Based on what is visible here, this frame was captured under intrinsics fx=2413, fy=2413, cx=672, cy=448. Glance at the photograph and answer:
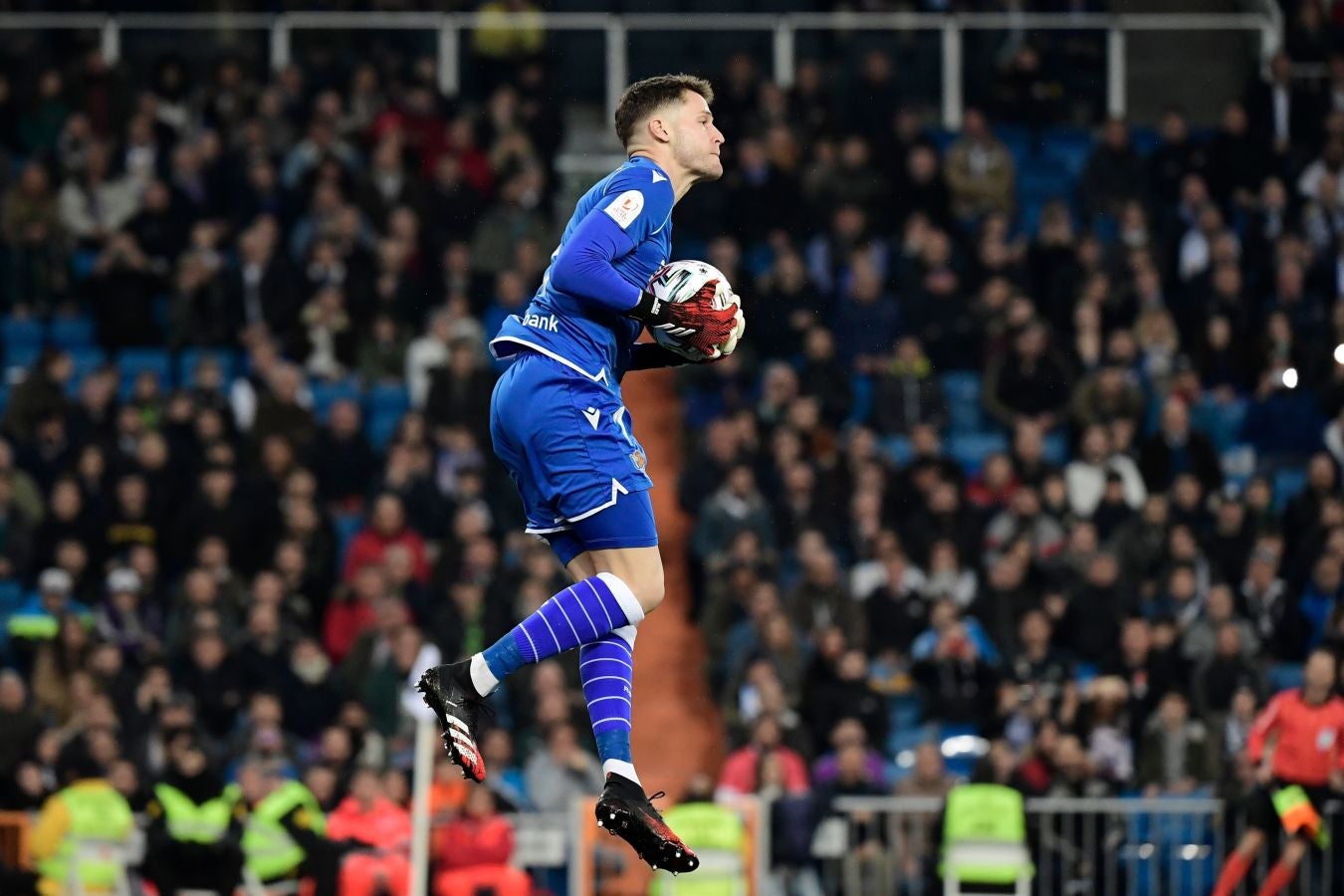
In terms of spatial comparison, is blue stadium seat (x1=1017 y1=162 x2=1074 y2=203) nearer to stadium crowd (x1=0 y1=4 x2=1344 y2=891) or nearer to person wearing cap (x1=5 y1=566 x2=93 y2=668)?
stadium crowd (x1=0 y1=4 x2=1344 y2=891)

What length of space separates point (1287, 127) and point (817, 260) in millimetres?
4600

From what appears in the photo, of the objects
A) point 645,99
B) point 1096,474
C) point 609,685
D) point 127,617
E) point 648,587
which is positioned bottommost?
point 609,685

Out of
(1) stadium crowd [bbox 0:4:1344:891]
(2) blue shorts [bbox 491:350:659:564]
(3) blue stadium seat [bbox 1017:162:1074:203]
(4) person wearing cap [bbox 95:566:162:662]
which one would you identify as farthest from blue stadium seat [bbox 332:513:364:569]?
(2) blue shorts [bbox 491:350:659:564]

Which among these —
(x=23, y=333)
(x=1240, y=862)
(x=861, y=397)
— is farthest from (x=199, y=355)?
(x=1240, y=862)

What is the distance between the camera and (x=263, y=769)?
1495 centimetres

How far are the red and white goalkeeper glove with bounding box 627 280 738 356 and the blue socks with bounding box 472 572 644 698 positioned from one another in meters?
0.81

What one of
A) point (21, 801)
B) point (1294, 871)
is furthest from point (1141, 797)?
point (21, 801)

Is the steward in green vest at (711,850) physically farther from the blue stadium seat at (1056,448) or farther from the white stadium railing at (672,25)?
the white stadium railing at (672,25)

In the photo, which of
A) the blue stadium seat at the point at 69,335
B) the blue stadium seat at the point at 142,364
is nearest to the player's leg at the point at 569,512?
the blue stadium seat at the point at 142,364

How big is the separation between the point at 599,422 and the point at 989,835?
757 cm

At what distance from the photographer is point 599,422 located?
25.2 ft

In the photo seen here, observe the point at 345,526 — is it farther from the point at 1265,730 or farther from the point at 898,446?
the point at 1265,730

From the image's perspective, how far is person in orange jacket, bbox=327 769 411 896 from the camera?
14234mm

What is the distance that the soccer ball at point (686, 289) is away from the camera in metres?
7.62
